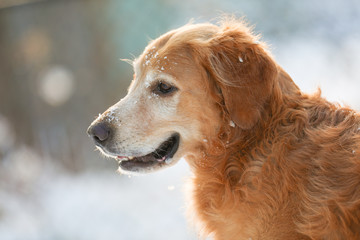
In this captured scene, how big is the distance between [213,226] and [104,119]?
1.10 metres

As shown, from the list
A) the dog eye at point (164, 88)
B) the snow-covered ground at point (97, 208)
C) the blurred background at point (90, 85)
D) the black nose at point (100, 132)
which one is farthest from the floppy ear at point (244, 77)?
the blurred background at point (90, 85)

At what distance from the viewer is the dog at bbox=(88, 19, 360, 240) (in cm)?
220

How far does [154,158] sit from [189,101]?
Answer: 0.51m

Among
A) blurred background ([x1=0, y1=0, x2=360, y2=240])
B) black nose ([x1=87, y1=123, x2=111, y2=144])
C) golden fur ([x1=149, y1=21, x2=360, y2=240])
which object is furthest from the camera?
blurred background ([x1=0, y1=0, x2=360, y2=240])

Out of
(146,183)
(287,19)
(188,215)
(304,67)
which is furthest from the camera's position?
(287,19)

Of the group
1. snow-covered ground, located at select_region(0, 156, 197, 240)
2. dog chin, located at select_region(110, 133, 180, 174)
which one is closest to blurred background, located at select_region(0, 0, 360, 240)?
snow-covered ground, located at select_region(0, 156, 197, 240)

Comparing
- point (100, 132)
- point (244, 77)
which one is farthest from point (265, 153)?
point (100, 132)

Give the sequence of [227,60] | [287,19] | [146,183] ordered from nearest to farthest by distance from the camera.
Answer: [227,60] < [146,183] < [287,19]

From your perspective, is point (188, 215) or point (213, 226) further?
point (188, 215)

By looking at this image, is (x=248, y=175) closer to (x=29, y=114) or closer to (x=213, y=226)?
(x=213, y=226)

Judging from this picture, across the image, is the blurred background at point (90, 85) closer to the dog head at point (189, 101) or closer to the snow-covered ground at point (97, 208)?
the snow-covered ground at point (97, 208)

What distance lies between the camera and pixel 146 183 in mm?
7152

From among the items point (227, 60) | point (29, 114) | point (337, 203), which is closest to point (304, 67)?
point (227, 60)

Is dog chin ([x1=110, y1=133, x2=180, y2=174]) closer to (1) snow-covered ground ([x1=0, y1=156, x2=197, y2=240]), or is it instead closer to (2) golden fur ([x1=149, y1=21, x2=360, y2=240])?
(2) golden fur ([x1=149, y1=21, x2=360, y2=240])
